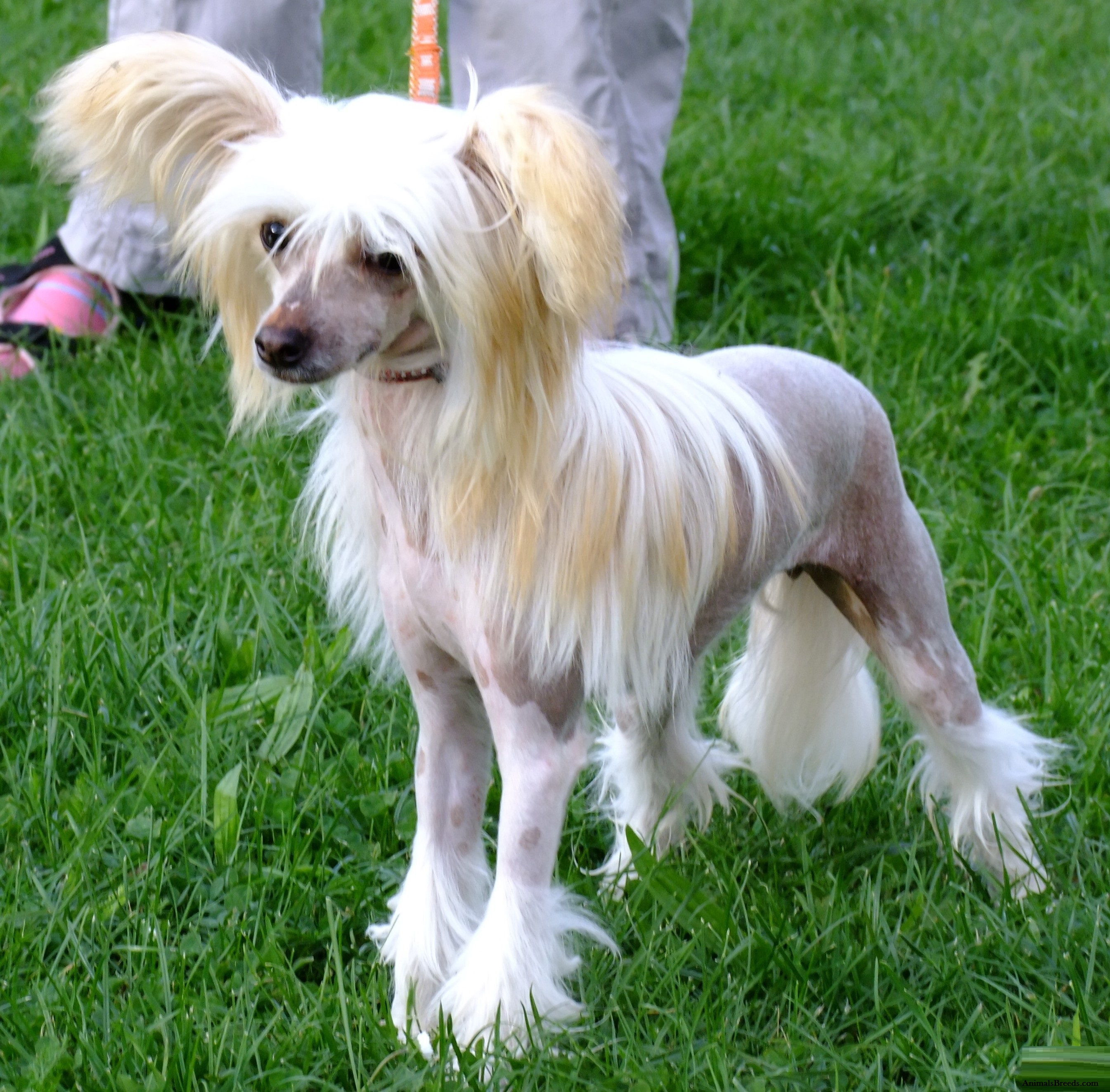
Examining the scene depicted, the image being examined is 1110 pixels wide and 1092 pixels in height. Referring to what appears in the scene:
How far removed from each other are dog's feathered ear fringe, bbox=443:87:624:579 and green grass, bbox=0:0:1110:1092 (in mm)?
680

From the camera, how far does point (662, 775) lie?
2.15 metres

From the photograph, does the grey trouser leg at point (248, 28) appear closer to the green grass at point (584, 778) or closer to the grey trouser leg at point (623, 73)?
the grey trouser leg at point (623, 73)

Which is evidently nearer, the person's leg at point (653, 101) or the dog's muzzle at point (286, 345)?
the dog's muzzle at point (286, 345)

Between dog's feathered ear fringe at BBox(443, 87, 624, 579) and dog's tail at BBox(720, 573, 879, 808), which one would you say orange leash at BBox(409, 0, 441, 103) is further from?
dog's tail at BBox(720, 573, 879, 808)

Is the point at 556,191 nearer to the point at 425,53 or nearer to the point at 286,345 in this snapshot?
the point at 286,345

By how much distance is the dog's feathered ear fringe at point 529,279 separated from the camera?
1289 millimetres

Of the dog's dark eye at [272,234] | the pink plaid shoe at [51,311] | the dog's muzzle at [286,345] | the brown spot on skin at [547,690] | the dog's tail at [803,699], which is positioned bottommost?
the pink plaid shoe at [51,311]

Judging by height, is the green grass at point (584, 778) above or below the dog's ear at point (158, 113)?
below

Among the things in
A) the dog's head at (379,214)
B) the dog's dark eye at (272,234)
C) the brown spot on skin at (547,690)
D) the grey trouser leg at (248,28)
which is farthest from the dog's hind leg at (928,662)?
the grey trouser leg at (248,28)

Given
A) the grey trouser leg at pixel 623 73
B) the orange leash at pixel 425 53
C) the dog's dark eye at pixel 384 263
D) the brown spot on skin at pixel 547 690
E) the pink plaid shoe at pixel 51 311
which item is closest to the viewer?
the dog's dark eye at pixel 384 263

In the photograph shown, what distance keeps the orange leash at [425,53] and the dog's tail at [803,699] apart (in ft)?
2.68

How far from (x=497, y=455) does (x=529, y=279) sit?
0.59 feet

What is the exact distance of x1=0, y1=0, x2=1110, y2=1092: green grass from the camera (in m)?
1.75

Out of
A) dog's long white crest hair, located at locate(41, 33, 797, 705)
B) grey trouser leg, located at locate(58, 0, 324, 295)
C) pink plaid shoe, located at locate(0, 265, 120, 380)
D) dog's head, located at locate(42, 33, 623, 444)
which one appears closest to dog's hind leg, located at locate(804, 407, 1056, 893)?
dog's long white crest hair, located at locate(41, 33, 797, 705)
